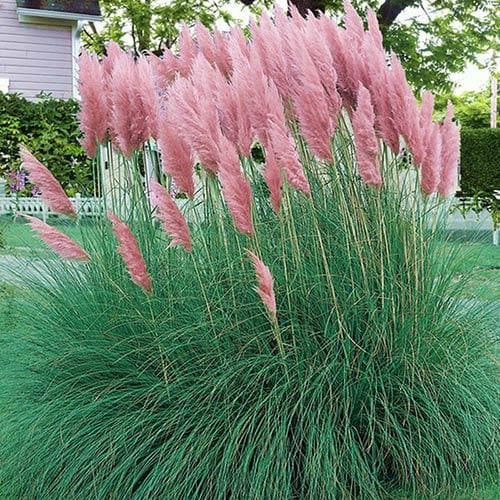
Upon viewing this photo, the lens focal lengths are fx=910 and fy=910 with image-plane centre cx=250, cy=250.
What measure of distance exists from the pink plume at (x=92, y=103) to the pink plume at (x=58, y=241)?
63cm

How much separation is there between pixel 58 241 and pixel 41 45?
55.4ft

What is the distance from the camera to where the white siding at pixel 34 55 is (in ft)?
62.0

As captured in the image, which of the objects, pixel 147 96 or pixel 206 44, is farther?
pixel 206 44

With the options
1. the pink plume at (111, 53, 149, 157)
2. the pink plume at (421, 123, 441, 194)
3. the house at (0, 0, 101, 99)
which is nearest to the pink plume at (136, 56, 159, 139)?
the pink plume at (111, 53, 149, 157)

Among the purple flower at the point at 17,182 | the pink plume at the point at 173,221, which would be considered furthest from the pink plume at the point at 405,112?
the purple flower at the point at 17,182

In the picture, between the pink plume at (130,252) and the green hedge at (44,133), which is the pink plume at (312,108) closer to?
the pink plume at (130,252)

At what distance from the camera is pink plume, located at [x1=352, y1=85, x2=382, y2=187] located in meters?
3.07

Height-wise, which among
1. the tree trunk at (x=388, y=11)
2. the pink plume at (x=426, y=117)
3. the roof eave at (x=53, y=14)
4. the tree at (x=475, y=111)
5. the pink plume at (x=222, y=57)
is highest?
the roof eave at (x=53, y=14)

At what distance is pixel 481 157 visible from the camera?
1970cm

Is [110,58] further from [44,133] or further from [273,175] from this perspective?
[44,133]

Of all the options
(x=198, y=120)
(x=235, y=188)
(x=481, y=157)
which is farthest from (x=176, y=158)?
(x=481, y=157)

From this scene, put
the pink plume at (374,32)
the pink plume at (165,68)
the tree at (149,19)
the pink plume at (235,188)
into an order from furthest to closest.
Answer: the tree at (149,19) < the pink plume at (165,68) < the pink plume at (374,32) < the pink plume at (235,188)

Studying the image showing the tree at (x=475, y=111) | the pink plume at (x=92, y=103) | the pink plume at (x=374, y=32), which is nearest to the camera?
the pink plume at (x=374, y=32)

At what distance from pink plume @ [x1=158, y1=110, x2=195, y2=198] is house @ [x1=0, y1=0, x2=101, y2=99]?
16454 mm
